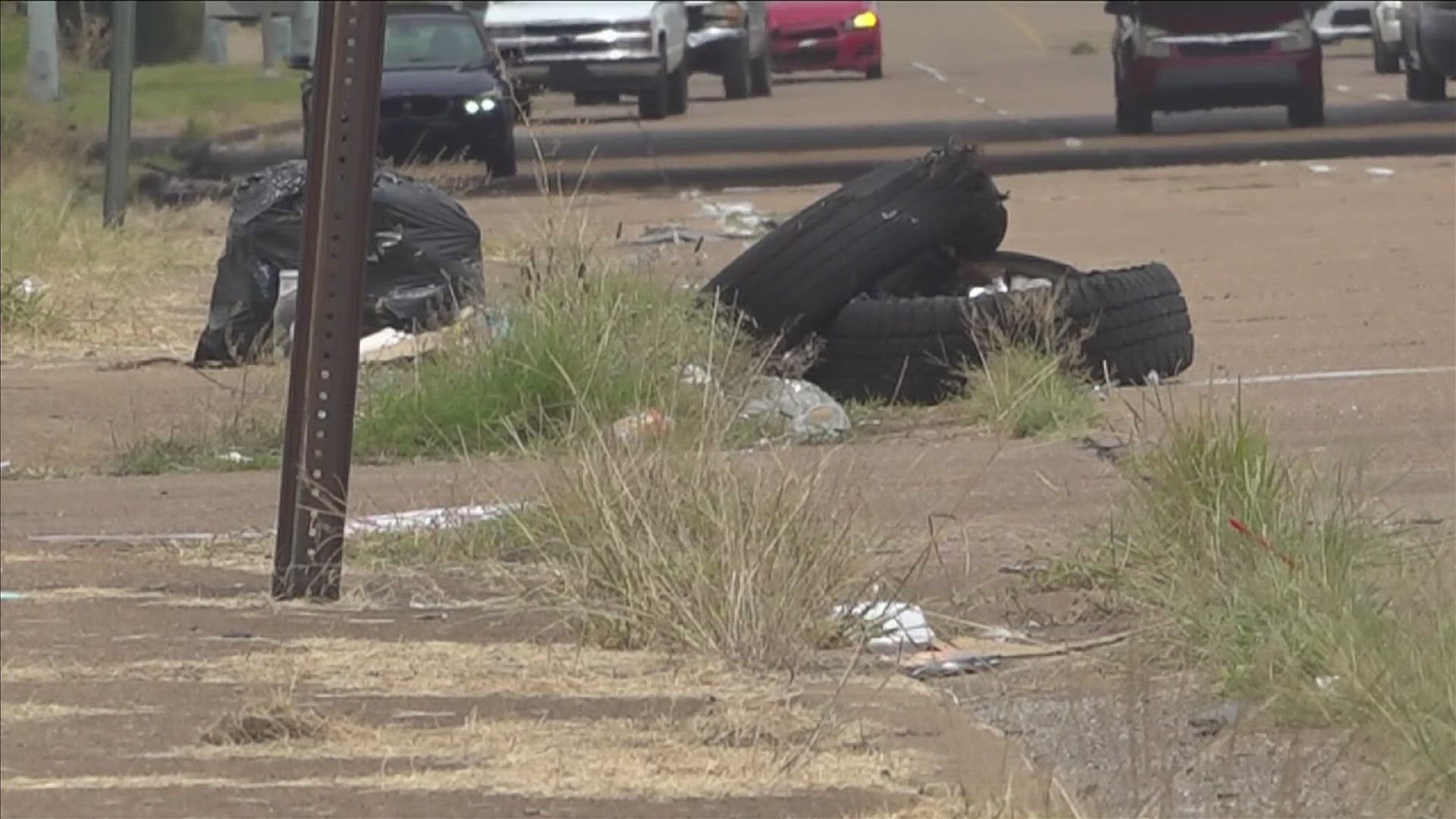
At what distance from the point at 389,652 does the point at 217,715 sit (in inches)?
26.4

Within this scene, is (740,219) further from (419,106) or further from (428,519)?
(428,519)

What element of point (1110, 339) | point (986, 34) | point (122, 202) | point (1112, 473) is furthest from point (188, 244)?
point (986, 34)

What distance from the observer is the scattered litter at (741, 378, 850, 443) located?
998cm

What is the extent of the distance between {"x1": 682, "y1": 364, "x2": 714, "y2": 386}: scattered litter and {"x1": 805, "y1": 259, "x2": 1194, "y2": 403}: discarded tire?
1.00m

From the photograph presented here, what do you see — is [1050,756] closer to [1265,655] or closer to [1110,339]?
[1265,655]

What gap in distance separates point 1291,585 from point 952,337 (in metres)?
4.32

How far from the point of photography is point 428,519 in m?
8.75

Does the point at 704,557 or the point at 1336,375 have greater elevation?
the point at 704,557

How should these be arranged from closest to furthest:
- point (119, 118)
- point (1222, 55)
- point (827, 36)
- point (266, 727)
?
point (266, 727) < point (119, 118) < point (1222, 55) < point (827, 36)

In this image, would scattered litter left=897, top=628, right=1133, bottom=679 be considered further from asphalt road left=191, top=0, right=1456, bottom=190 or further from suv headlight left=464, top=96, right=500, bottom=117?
suv headlight left=464, top=96, right=500, bottom=117

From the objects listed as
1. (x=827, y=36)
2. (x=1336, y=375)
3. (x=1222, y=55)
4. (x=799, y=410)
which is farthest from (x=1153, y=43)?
(x=827, y=36)

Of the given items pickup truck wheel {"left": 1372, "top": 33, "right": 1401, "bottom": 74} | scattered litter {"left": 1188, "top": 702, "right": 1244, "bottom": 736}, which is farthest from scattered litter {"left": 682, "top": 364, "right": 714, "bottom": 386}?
pickup truck wheel {"left": 1372, "top": 33, "right": 1401, "bottom": 74}

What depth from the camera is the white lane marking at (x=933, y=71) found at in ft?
143

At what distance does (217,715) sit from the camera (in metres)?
6.64
